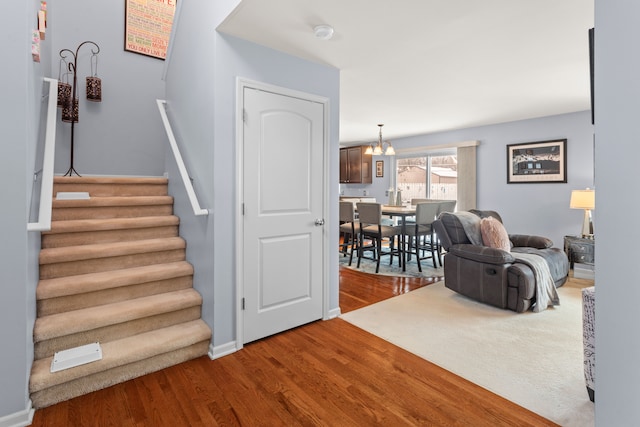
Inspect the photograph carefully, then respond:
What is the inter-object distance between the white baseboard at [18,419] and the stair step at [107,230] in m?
1.19

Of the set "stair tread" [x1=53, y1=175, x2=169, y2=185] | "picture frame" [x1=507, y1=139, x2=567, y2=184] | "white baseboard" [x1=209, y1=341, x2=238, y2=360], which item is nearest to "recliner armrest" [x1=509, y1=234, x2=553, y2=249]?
"picture frame" [x1=507, y1=139, x2=567, y2=184]

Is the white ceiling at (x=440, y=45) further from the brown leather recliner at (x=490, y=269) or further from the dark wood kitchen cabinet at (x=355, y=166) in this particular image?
the dark wood kitchen cabinet at (x=355, y=166)

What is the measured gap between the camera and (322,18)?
2188 mm

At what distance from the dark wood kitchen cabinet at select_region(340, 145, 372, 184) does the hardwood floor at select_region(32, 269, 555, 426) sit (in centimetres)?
588

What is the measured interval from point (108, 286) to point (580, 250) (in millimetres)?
5300

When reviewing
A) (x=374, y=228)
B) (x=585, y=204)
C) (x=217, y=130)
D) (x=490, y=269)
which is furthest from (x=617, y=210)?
(x=585, y=204)

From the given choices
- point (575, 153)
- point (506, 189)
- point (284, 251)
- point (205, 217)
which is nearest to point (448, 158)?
point (506, 189)

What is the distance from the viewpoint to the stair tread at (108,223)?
2.50 meters

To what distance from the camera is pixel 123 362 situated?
206 cm

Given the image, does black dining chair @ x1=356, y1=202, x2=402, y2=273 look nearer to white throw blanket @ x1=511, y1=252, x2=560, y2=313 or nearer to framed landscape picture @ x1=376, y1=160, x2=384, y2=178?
white throw blanket @ x1=511, y1=252, x2=560, y2=313

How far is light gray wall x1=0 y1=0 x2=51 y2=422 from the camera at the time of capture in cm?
164

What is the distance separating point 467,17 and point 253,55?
151 centimetres

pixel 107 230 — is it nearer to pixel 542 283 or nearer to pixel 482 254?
pixel 482 254

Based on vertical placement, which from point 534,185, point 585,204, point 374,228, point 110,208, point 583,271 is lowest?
point 583,271
